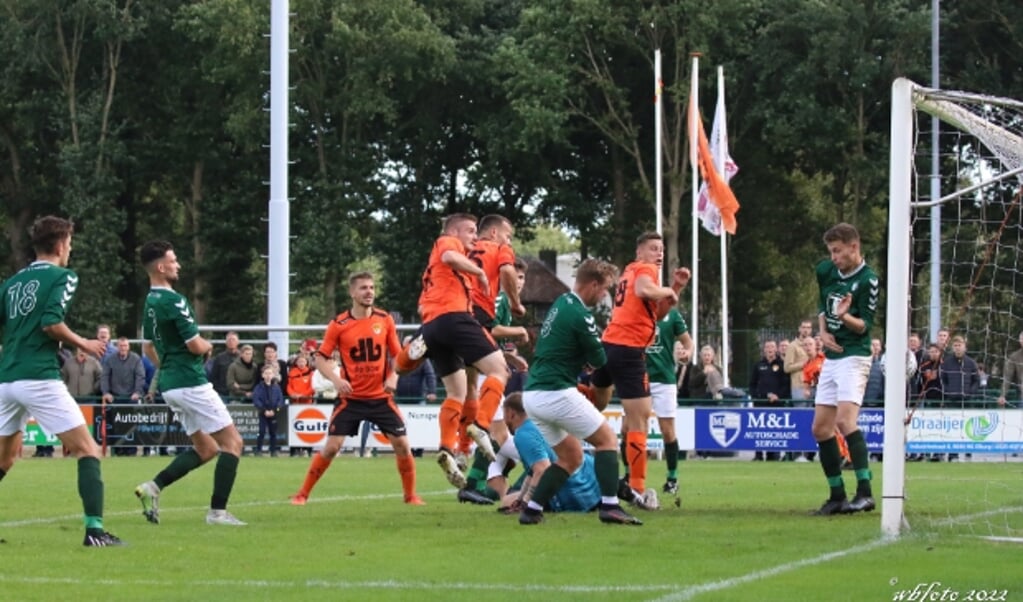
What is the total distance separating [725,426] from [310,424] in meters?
7.01

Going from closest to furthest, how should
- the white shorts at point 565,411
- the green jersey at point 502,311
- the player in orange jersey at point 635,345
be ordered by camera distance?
the white shorts at point 565,411
the player in orange jersey at point 635,345
the green jersey at point 502,311

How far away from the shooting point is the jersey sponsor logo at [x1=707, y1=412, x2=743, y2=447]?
27688 mm

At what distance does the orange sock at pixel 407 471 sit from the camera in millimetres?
15164

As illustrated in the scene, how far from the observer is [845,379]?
13.4m

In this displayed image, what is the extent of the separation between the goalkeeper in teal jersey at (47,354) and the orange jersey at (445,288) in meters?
3.87

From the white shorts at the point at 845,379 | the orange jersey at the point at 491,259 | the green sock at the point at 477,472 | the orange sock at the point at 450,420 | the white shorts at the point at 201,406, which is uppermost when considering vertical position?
the orange jersey at the point at 491,259

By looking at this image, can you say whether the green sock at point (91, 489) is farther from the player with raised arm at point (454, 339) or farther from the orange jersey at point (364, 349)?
the orange jersey at point (364, 349)

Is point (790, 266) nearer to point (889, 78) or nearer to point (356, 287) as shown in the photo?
point (889, 78)

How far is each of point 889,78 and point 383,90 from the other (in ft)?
47.8

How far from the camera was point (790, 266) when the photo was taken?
51.9m

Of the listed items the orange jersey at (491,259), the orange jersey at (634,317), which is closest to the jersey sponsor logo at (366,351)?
the orange jersey at (491,259)

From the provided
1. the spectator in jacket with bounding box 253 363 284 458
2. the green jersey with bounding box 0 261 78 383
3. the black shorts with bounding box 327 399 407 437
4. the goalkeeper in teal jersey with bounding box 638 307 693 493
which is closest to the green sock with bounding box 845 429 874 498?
the goalkeeper in teal jersey with bounding box 638 307 693 493

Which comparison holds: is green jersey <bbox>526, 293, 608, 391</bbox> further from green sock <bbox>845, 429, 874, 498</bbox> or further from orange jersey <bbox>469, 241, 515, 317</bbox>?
orange jersey <bbox>469, 241, 515, 317</bbox>

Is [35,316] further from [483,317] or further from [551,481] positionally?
[483,317]
